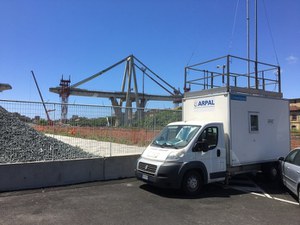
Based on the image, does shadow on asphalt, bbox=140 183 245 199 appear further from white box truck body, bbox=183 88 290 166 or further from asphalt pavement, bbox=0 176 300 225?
white box truck body, bbox=183 88 290 166

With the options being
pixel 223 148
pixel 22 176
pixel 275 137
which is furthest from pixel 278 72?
pixel 22 176

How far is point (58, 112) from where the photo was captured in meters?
9.46

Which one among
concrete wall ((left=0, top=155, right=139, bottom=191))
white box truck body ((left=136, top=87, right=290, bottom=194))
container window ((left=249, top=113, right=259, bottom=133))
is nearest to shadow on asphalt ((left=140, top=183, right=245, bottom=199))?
white box truck body ((left=136, top=87, right=290, bottom=194))

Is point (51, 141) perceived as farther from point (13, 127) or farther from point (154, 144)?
point (154, 144)

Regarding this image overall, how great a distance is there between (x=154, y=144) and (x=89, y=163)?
227 cm

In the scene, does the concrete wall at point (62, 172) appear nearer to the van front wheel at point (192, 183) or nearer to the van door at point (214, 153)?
the van front wheel at point (192, 183)

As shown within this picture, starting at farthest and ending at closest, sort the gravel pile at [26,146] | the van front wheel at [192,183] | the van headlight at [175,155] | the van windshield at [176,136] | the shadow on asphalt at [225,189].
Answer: the gravel pile at [26,146] → the van windshield at [176,136] → the shadow on asphalt at [225,189] → the van front wheel at [192,183] → the van headlight at [175,155]

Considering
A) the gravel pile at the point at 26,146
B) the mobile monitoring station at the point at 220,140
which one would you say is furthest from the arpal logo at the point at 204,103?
the gravel pile at the point at 26,146

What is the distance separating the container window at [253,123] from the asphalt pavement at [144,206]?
1787 mm

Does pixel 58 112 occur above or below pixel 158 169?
above

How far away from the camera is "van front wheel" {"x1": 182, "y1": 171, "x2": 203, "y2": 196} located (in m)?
7.88

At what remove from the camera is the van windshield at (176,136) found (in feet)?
27.1

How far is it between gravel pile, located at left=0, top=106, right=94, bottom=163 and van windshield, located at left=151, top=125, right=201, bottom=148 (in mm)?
2658

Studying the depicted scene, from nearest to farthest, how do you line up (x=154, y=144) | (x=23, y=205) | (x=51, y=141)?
(x=23, y=205) < (x=154, y=144) < (x=51, y=141)
